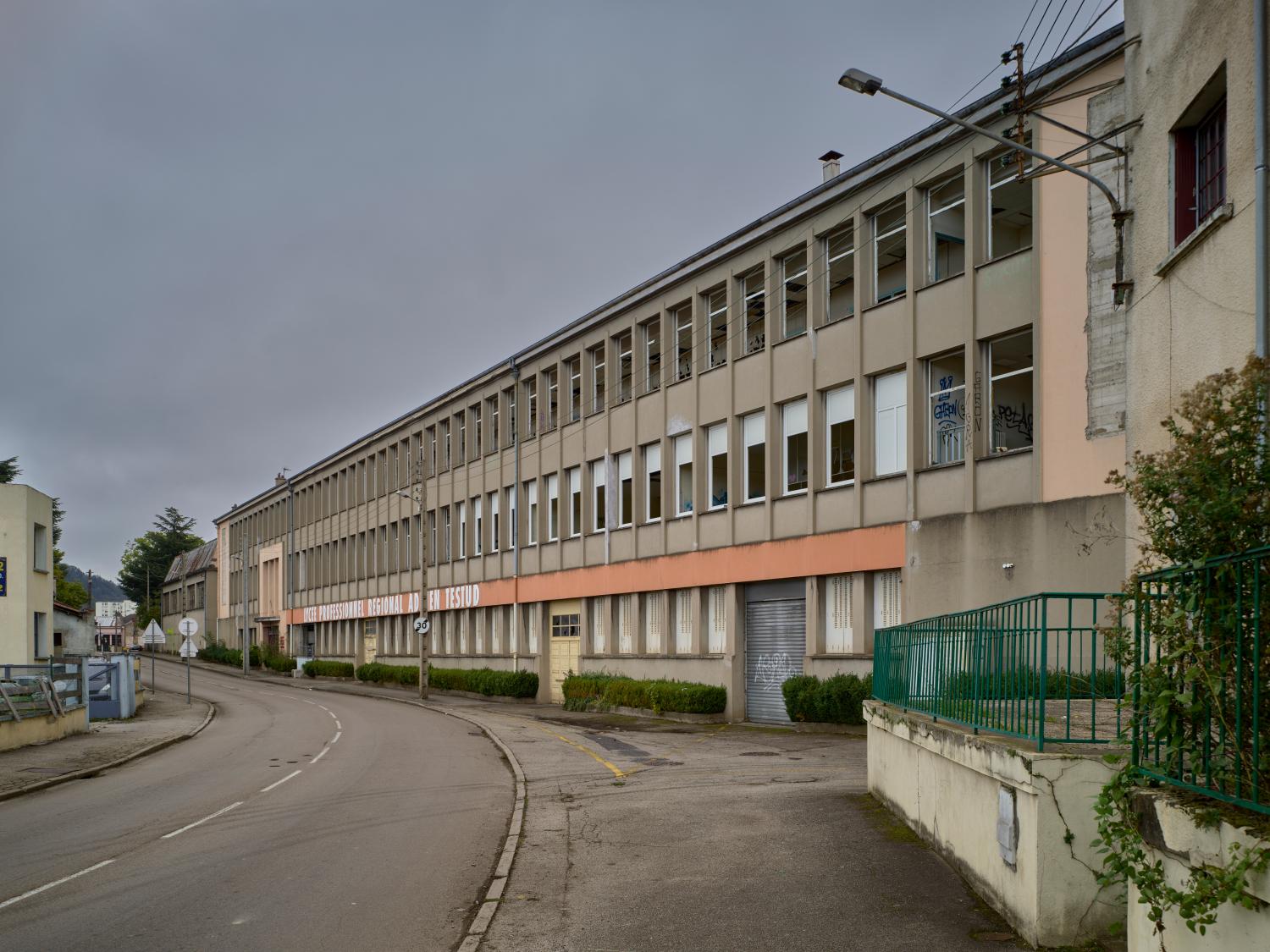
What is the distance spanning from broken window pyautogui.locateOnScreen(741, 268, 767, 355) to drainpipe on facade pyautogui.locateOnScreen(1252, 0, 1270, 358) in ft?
71.8

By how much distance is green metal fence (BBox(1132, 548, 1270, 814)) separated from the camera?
5.11 m

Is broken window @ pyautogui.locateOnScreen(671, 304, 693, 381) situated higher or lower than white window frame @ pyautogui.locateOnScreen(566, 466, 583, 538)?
higher

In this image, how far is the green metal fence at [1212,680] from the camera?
511 cm

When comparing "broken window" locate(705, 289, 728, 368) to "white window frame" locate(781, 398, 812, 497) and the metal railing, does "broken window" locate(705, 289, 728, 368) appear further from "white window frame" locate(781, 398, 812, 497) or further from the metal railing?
the metal railing

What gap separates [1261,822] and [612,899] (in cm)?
603

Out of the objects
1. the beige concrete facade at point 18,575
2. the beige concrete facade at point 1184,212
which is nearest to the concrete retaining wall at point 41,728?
the beige concrete facade at point 18,575

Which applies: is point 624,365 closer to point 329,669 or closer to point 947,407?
point 947,407

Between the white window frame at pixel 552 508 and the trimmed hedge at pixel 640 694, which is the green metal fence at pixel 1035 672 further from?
the white window frame at pixel 552 508

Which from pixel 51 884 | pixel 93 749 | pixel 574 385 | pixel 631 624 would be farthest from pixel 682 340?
pixel 51 884

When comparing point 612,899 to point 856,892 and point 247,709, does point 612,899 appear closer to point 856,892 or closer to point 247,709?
point 856,892

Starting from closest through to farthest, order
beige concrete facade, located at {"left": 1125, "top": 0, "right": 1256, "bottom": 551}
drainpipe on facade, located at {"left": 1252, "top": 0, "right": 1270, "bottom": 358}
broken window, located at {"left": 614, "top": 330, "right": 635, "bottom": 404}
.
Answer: drainpipe on facade, located at {"left": 1252, "top": 0, "right": 1270, "bottom": 358}
beige concrete facade, located at {"left": 1125, "top": 0, "right": 1256, "bottom": 551}
broken window, located at {"left": 614, "top": 330, "right": 635, "bottom": 404}

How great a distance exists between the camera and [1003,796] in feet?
26.7

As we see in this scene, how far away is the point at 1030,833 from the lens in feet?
25.1

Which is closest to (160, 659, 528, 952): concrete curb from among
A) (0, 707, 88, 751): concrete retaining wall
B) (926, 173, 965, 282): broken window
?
(0, 707, 88, 751): concrete retaining wall
